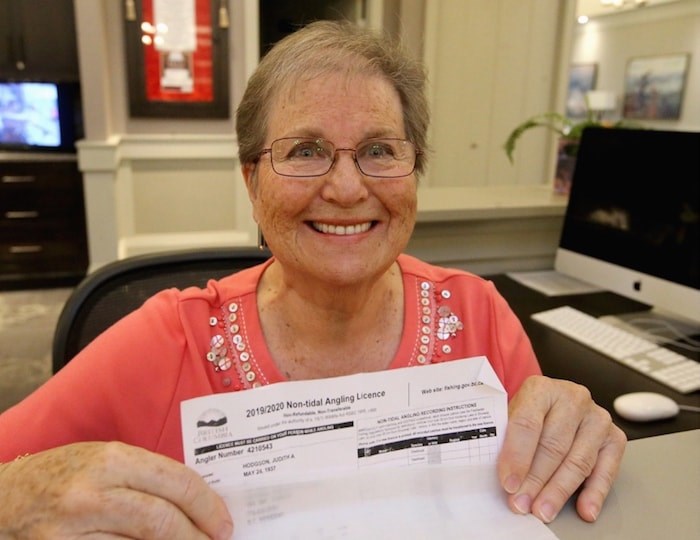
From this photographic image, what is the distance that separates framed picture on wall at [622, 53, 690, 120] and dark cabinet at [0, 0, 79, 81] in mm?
5866

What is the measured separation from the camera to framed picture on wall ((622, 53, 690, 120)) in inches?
257

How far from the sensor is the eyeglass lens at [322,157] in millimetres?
813

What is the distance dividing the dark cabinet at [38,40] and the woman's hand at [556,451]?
4490 mm

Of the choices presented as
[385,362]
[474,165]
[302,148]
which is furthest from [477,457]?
[474,165]

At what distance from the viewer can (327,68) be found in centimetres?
83

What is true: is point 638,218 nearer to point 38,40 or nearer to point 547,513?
point 547,513

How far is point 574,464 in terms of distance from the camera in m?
0.68

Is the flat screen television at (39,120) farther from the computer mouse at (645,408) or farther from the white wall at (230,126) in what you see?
the computer mouse at (645,408)

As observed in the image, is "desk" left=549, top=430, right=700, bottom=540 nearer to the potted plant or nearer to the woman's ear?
the woman's ear

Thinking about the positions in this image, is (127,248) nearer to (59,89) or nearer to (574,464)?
(59,89)

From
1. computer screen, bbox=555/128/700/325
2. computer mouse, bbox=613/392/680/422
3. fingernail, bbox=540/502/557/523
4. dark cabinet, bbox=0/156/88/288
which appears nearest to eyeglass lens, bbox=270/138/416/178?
fingernail, bbox=540/502/557/523

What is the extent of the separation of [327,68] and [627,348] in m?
1.00

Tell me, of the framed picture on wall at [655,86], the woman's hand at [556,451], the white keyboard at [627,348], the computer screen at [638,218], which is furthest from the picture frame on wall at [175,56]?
the framed picture on wall at [655,86]

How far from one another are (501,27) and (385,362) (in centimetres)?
346
